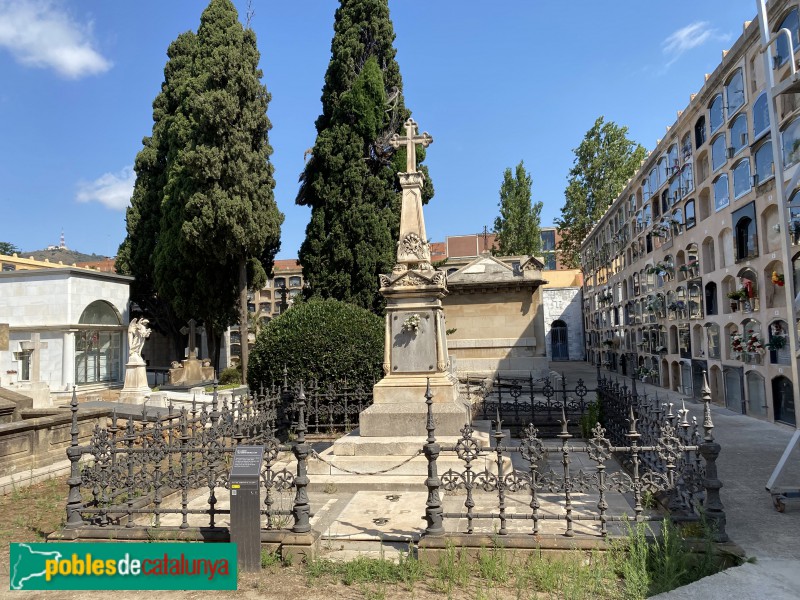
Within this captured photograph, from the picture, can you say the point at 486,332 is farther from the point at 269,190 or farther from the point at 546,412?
the point at 269,190

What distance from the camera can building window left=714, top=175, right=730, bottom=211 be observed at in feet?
53.0

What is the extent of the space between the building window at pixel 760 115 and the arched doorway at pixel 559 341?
31.9 m

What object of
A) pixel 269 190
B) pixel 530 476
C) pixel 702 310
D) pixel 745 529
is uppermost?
pixel 269 190

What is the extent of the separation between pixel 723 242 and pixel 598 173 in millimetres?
24413

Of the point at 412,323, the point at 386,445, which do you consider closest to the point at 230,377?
the point at 412,323

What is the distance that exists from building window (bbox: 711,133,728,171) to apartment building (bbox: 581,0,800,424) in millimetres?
53

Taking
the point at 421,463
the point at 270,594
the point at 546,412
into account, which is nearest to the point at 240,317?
the point at 546,412

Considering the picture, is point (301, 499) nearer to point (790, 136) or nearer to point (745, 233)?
point (790, 136)

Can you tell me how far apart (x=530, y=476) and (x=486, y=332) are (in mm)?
16296

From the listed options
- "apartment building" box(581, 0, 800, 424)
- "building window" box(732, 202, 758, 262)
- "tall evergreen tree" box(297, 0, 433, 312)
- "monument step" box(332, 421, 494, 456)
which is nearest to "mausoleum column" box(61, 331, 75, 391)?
"tall evergreen tree" box(297, 0, 433, 312)

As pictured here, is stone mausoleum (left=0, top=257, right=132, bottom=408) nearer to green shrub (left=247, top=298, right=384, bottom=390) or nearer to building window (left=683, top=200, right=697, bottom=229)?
green shrub (left=247, top=298, right=384, bottom=390)

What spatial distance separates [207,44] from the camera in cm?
2519

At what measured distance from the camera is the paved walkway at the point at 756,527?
4227mm

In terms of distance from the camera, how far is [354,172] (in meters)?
20.7
